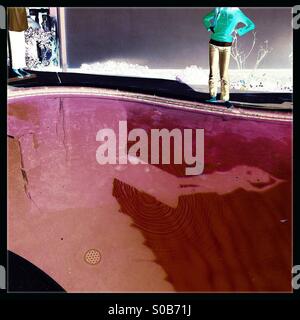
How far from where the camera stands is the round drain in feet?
12.1

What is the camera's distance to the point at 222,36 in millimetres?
3697

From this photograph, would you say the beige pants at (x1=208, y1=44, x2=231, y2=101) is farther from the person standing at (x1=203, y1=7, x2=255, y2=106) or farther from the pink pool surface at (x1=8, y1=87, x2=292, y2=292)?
the pink pool surface at (x1=8, y1=87, x2=292, y2=292)

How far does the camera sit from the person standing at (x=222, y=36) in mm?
3646

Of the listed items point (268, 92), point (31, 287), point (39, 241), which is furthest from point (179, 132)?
point (31, 287)

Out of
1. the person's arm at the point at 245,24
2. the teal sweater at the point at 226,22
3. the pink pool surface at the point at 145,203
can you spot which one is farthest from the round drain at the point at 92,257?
the person's arm at the point at 245,24

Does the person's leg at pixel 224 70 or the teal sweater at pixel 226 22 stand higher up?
the teal sweater at pixel 226 22

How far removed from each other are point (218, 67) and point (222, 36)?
257mm

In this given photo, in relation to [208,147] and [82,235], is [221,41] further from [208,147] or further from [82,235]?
[82,235]

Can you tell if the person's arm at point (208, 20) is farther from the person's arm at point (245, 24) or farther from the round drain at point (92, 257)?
the round drain at point (92, 257)

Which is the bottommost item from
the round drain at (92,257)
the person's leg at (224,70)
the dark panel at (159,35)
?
the round drain at (92,257)

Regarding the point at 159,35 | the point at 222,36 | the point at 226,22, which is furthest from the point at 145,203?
the point at 226,22

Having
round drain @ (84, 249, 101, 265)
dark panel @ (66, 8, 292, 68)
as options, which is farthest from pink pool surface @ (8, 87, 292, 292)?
dark panel @ (66, 8, 292, 68)

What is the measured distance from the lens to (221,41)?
3.70 m

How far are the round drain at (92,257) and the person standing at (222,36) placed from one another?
161 centimetres
